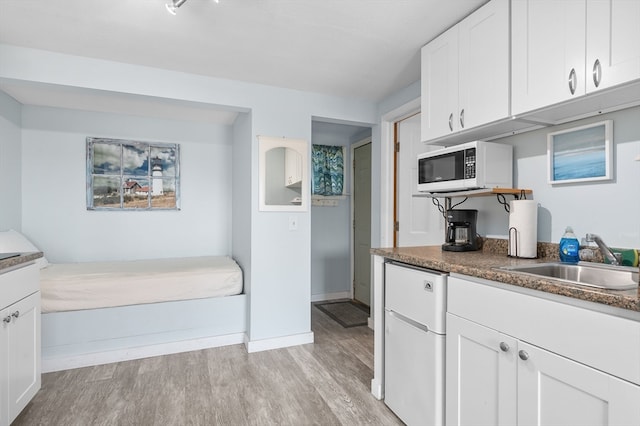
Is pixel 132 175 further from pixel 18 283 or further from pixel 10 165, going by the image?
pixel 18 283

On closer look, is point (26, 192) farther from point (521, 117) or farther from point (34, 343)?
point (521, 117)

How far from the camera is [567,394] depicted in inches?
43.6

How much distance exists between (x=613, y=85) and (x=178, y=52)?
2.45 meters

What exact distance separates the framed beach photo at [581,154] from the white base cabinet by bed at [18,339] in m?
2.80

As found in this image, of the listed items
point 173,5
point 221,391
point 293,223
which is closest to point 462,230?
point 293,223

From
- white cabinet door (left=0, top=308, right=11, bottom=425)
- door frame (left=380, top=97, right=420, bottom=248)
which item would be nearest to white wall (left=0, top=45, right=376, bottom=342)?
door frame (left=380, top=97, right=420, bottom=248)

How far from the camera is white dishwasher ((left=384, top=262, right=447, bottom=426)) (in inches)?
64.7

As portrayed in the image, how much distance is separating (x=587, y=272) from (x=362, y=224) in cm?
299

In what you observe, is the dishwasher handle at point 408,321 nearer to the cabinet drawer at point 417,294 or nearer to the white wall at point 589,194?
A: the cabinet drawer at point 417,294

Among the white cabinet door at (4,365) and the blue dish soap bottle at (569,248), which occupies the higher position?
the blue dish soap bottle at (569,248)

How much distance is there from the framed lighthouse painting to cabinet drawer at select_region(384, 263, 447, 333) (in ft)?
8.96

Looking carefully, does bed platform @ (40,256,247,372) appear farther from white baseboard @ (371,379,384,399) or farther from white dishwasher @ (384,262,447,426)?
white dishwasher @ (384,262,447,426)

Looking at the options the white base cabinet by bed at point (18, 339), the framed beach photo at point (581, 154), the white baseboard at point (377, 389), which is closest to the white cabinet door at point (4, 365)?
the white base cabinet by bed at point (18, 339)

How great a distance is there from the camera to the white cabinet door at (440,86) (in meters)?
2.00
